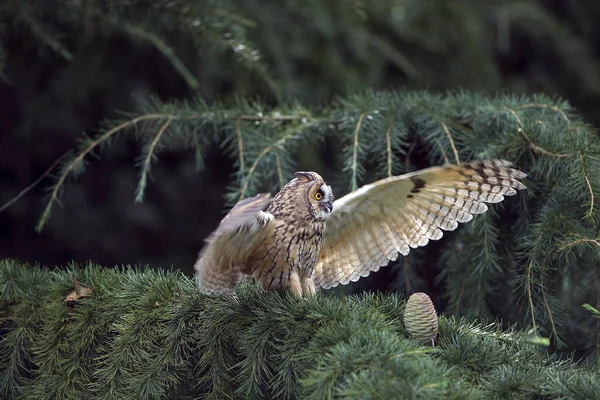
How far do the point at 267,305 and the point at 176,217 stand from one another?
228 centimetres

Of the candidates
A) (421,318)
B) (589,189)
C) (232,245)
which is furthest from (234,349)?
(589,189)

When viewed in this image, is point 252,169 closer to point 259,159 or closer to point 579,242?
point 259,159

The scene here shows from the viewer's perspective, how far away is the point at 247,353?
159cm

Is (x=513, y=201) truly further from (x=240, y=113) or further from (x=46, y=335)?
(x=46, y=335)

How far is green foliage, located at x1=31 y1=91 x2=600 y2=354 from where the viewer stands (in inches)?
77.7

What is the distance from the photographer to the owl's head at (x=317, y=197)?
6.04ft

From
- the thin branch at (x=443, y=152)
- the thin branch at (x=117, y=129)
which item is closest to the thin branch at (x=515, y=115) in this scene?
the thin branch at (x=443, y=152)

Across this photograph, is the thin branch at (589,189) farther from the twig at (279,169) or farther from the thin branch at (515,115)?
the twig at (279,169)

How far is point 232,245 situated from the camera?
166 cm

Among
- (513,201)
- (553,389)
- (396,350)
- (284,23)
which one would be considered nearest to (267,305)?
(396,350)

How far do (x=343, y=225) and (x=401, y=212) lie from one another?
0.52 ft

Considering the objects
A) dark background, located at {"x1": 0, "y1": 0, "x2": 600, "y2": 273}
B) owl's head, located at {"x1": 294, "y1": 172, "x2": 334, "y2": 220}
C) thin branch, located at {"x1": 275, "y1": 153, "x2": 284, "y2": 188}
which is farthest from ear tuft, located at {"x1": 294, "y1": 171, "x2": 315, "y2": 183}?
dark background, located at {"x1": 0, "y1": 0, "x2": 600, "y2": 273}

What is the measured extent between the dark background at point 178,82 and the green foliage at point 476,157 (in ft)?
2.31

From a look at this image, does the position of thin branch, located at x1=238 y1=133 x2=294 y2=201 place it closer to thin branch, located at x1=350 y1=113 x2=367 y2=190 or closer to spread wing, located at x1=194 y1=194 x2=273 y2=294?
thin branch, located at x1=350 y1=113 x2=367 y2=190
